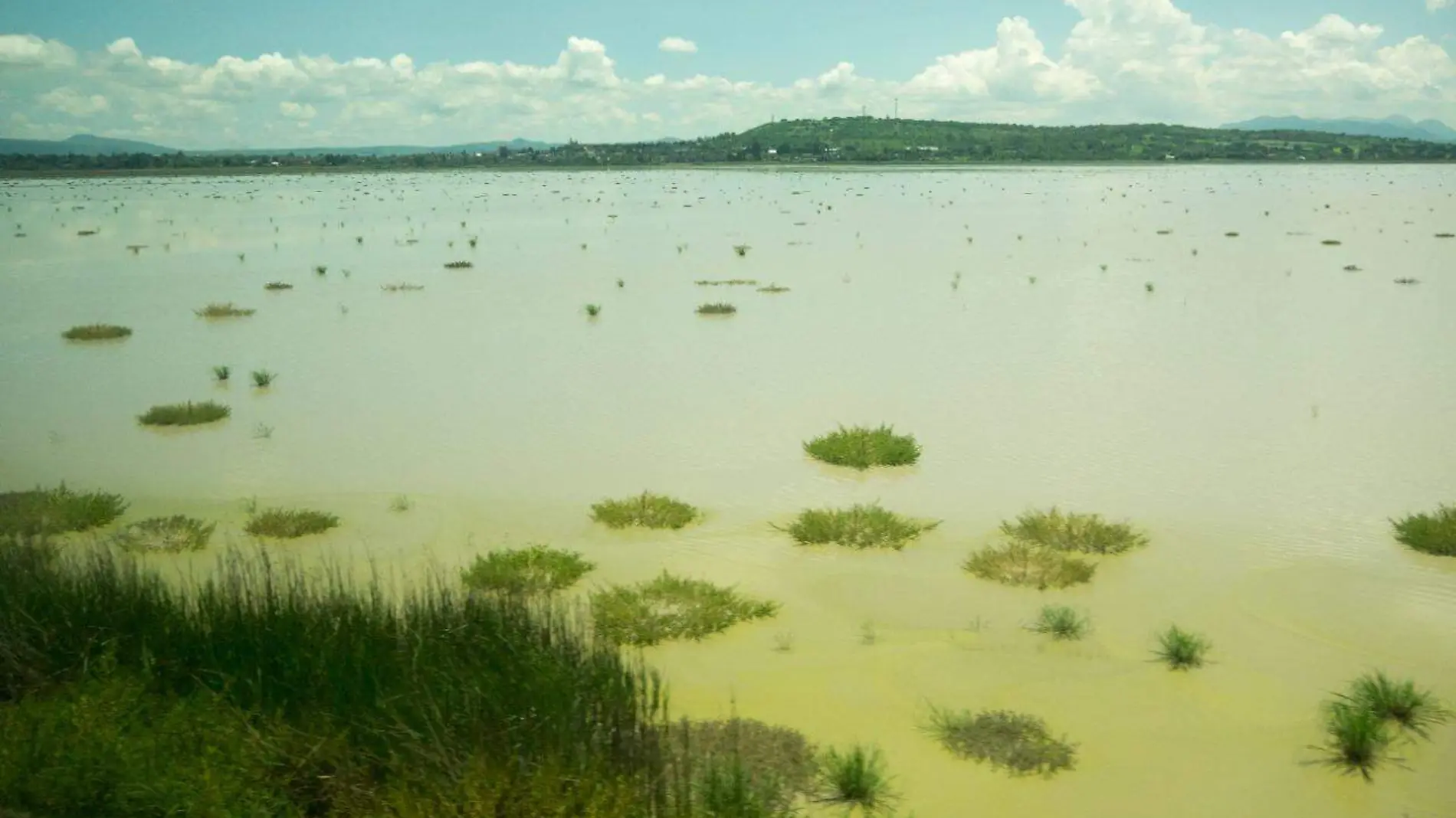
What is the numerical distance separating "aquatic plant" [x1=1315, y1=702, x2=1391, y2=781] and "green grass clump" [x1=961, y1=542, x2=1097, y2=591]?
266 cm

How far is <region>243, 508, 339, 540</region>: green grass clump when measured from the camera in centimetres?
1028

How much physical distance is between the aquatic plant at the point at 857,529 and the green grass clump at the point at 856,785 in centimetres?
405

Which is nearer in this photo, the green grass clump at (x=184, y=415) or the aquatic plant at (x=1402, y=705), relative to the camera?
the aquatic plant at (x=1402, y=705)

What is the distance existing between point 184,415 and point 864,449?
922 cm

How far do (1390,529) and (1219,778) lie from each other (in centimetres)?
530

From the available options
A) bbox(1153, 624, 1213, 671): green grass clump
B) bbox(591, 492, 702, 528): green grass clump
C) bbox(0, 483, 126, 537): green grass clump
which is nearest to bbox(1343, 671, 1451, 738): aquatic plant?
bbox(1153, 624, 1213, 671): green grass clump

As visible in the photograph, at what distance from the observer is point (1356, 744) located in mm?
6098

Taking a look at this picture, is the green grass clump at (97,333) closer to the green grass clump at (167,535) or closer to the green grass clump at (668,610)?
the green grass clump at (167,535)

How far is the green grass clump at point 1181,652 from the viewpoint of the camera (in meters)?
7.46

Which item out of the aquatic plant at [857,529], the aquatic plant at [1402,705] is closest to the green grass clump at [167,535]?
the aquatic plant at [857,529]

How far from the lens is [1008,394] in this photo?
15.5 meters

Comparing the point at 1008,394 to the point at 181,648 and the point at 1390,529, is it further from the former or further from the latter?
the point at 181,648

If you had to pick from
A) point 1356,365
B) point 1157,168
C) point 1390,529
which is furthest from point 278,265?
point 1157,168

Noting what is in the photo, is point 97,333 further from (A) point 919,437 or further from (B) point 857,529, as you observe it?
(B) point 857,529
